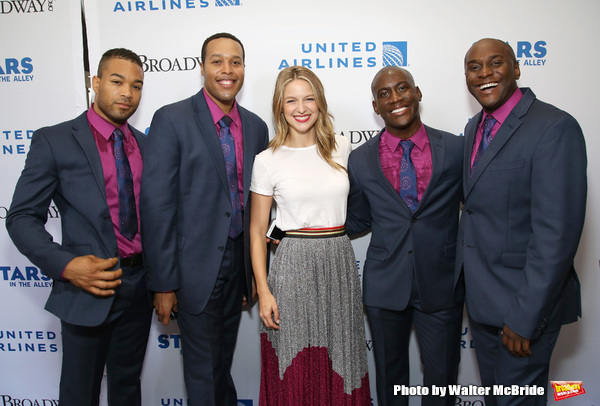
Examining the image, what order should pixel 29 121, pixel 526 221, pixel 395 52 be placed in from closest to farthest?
1. pixel 526 221
2. pixel 395 52
3. pixel 29 121

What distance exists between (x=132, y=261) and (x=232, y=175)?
0.64 meters

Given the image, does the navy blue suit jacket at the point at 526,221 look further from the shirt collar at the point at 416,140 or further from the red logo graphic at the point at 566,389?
the red logo graphic at the point at 566,389

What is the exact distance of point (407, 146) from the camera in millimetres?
2004

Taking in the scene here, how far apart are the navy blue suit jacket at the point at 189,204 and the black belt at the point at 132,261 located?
107 millimetres

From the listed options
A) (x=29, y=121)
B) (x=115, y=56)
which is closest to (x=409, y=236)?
(x=115, y=56)

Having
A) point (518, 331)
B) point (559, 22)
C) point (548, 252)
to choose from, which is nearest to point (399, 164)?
point (548, 252)

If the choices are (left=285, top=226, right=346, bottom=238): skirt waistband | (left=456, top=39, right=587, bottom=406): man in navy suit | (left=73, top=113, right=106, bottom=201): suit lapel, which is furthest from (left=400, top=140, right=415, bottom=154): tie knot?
(left=73, top=113, right=106, bottom=201): suit lapel

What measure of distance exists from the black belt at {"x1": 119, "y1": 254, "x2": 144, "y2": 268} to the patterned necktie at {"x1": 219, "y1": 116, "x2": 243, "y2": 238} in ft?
1.52

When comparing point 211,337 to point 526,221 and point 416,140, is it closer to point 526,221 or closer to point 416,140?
point 416,140

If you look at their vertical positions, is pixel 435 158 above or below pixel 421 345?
above

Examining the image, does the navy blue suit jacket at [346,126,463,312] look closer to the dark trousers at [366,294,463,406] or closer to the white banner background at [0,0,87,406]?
the dark trousers at [366,294,463,406]

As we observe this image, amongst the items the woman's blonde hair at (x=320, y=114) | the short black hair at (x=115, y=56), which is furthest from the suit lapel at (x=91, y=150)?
the woman's blonde hair at (x=320, y=114)

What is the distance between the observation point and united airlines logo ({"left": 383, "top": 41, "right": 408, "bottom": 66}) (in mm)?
2559

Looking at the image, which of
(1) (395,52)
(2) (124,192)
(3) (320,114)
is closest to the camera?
(2) (124,192)
